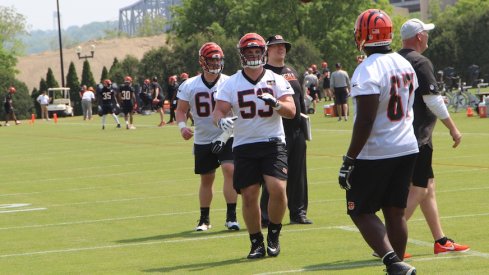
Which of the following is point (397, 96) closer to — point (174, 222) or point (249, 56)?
point (249, 56)

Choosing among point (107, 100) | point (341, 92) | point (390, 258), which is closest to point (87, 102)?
point (107, 100)

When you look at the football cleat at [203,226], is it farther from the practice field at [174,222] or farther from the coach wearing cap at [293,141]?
Result: the coach wearing cap at [293,141]

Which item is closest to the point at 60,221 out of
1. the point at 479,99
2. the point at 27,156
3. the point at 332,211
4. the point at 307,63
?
the point at 332,211

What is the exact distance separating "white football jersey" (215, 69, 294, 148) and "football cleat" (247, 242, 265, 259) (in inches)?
37.1

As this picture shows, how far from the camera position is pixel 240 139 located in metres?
10.4

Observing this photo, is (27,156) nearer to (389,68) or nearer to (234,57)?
(389,68)

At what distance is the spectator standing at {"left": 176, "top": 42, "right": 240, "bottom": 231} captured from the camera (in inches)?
Answer: 494

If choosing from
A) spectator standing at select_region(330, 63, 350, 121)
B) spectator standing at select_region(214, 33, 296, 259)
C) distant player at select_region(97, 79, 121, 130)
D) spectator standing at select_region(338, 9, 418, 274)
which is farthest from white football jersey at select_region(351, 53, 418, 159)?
distant player at select_region(97, 79, 121, 130)

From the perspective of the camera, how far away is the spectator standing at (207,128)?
12.5m

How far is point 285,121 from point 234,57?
64852 mm

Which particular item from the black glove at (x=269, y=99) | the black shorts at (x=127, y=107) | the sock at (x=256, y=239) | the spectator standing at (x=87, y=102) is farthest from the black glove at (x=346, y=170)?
the spectator standing at (x=87, y=102)

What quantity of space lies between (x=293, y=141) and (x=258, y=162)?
2.46 m

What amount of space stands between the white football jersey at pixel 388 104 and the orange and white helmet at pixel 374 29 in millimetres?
109

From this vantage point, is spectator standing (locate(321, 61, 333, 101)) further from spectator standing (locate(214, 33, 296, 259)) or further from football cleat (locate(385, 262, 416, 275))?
football cleat (locate(385, 262, 416, 275))
